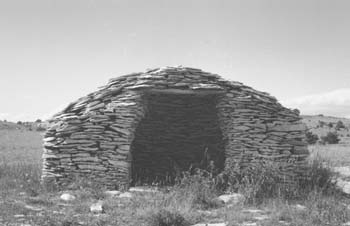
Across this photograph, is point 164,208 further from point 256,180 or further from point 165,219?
point 256,180

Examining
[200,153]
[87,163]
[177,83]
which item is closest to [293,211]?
[177,83]

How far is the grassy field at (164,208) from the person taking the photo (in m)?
4.91

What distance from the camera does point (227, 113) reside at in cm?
827

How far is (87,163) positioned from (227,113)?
127 inches

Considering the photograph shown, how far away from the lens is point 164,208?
17.6 feet

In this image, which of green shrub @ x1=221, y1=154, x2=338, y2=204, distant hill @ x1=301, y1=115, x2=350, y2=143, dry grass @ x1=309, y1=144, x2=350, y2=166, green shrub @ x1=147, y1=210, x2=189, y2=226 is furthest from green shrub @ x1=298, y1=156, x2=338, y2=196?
distant hill @ x1=301, y1=115, x2=350, y2=143

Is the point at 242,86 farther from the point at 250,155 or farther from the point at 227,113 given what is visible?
the point at 250,155

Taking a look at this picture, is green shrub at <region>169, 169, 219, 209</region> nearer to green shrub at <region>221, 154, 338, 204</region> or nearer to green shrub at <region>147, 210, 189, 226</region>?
green shrub at <region>221, 154, 338, 204</region>

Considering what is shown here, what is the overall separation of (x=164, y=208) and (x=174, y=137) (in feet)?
19.3

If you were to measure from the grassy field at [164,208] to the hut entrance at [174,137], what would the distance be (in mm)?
3527

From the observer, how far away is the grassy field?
16.1 feet

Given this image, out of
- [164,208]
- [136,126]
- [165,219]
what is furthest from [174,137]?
[165,219]

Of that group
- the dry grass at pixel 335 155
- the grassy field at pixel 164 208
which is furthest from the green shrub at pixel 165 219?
the dry grass at pixel 335 155

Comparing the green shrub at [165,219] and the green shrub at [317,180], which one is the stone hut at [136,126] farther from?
the green shrub at [165,219]
